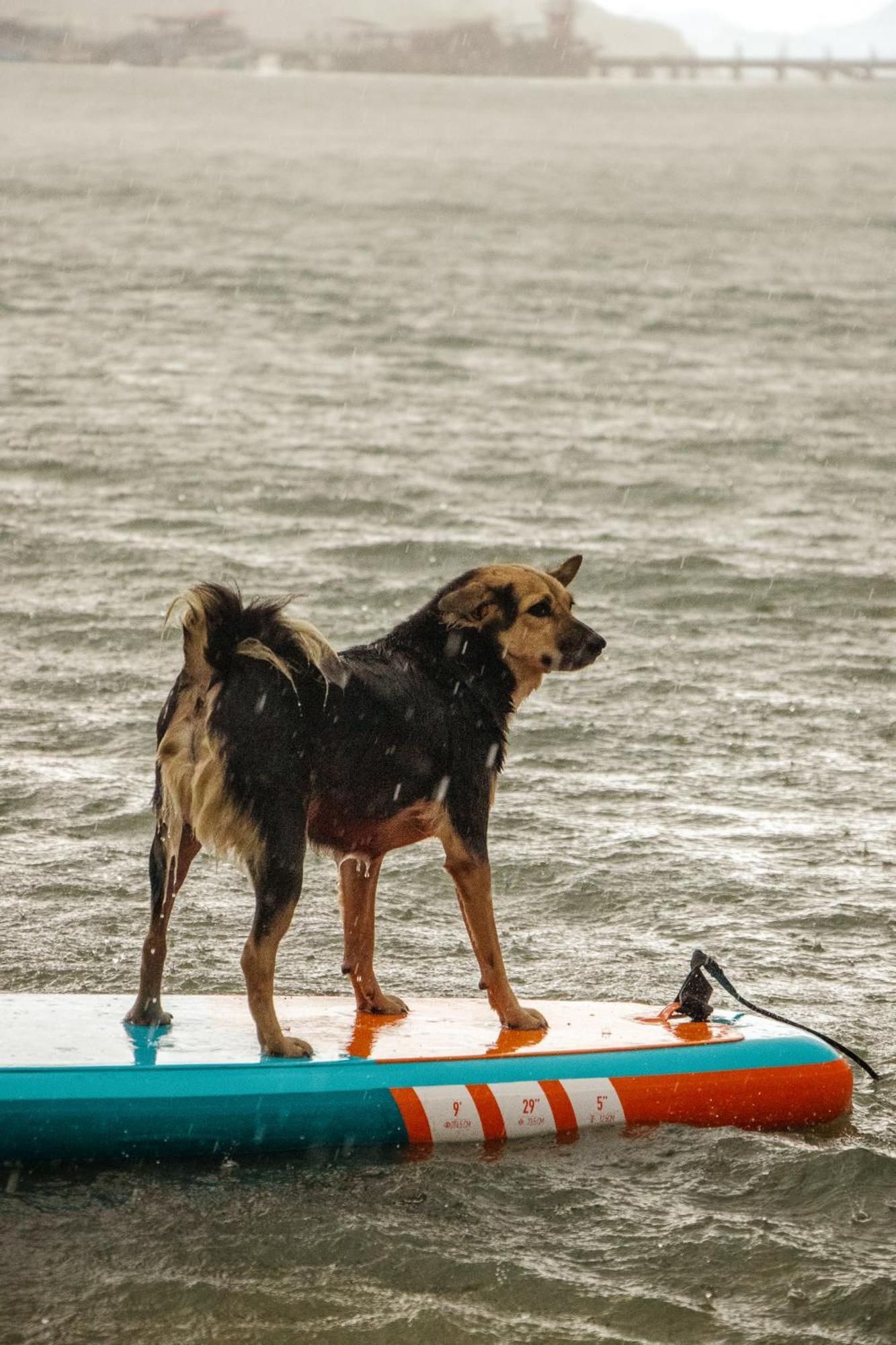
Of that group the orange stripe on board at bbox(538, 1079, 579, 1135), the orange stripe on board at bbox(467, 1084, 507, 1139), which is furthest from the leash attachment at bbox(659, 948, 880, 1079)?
the orange stripe on board at bbox(467, 1084, 507, 1139)

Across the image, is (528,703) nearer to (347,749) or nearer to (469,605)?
(469,605)

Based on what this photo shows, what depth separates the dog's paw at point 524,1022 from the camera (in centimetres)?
617

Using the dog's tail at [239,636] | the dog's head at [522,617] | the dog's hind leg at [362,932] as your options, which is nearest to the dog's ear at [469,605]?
the dog's head at [522,617]

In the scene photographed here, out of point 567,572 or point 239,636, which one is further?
point 567,572

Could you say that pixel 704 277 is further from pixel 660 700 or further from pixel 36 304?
pixel 660 700

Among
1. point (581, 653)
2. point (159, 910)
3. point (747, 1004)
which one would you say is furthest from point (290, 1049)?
point (581, 653)

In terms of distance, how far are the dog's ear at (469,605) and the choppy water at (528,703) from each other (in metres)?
1.71

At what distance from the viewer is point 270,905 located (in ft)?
18.3

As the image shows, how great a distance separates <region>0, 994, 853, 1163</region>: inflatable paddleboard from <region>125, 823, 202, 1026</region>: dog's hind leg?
3.0 inches

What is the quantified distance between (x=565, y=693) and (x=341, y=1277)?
256 inches

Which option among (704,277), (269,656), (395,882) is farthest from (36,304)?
(269,656)

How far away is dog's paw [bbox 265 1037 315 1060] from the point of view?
571 centimetres

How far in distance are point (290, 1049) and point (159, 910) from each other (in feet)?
2.05

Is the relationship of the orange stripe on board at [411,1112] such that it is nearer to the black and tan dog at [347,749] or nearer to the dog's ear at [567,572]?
the black and tan dog at [347,749]
